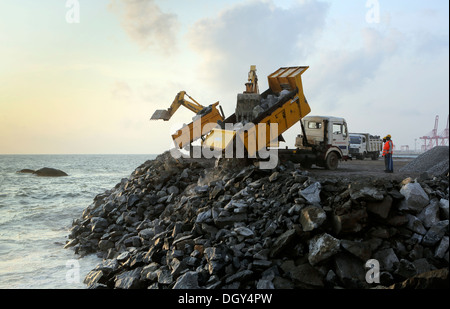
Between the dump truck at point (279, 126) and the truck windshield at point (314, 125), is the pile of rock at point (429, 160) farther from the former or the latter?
the truck windshield at point (314, 125)

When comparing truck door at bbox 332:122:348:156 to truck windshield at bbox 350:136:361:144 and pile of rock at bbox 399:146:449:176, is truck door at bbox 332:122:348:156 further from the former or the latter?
truck windshield at bbox 350:136:361:144

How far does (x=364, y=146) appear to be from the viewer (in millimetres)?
28203

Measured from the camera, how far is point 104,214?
12625 mm

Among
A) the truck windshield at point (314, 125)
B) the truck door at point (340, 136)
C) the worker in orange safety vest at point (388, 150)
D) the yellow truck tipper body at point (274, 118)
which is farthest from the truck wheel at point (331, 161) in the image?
the yellow truck tipper body at point (274, 118)

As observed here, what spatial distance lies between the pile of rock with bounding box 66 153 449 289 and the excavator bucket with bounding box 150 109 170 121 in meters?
8.44

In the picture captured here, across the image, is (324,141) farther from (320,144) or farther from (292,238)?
(292,238)

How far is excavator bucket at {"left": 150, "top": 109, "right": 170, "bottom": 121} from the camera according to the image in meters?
17.2

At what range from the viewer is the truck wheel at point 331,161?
13.5 meters

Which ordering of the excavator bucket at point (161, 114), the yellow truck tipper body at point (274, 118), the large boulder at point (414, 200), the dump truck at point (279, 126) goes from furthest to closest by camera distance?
the excavator bucket at point (161, 114) < the dump truck at point (279, 126) < the yellow truck tipper body at point (274, 118) < the large boulder at point (414, 200)

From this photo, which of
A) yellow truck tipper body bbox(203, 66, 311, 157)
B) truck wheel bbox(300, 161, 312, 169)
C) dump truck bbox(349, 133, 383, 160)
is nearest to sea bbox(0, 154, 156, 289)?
yellow truck tipper body bbox(203, 66, 311, 157)

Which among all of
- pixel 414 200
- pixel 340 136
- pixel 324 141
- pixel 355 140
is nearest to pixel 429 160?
pixel 340 136
